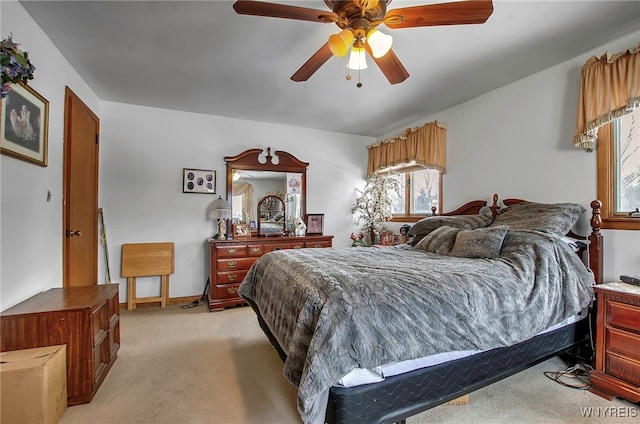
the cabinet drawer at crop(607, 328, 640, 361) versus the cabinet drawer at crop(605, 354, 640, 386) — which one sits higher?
the cabinet drawer at crop(607, 328, 640, 361)

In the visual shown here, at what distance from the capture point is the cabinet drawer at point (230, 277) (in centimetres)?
355

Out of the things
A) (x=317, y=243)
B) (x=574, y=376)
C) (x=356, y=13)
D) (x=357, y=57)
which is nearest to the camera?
(x=356, y=13)

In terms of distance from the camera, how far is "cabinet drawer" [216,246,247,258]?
357cm

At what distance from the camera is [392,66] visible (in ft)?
6.45

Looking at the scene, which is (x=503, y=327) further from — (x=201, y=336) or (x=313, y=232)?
(x=313, y=232)

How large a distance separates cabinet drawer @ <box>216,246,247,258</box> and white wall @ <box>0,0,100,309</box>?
1.50 metres

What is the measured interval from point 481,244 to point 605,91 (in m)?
1.48

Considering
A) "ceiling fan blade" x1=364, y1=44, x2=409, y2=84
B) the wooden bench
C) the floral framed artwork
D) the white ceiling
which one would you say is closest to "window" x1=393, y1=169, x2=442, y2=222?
the white ceiling

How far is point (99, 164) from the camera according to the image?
11.3 ft

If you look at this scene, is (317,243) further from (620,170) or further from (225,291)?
(620,170)

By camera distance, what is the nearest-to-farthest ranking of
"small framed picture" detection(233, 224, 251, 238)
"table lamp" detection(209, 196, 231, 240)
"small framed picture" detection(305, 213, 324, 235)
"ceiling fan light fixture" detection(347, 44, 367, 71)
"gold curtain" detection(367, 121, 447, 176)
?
"ceiling fan light fixture" detection(347, 44, 367, 71), "gold curtain" detection(367, 121, 447, 176), "table lamp" detection(209, 196, 231, 240), "small framed picture" detection(233, 224, 251, 238), "small framed picture" detection(305, 213, 324, 235)

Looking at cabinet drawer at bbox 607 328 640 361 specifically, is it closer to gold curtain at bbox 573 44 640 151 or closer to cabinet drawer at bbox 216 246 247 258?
gold curtain at bbox 573 44 640 151

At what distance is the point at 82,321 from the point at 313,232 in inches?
122

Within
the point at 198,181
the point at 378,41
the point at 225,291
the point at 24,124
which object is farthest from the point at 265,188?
the point at 378,41
